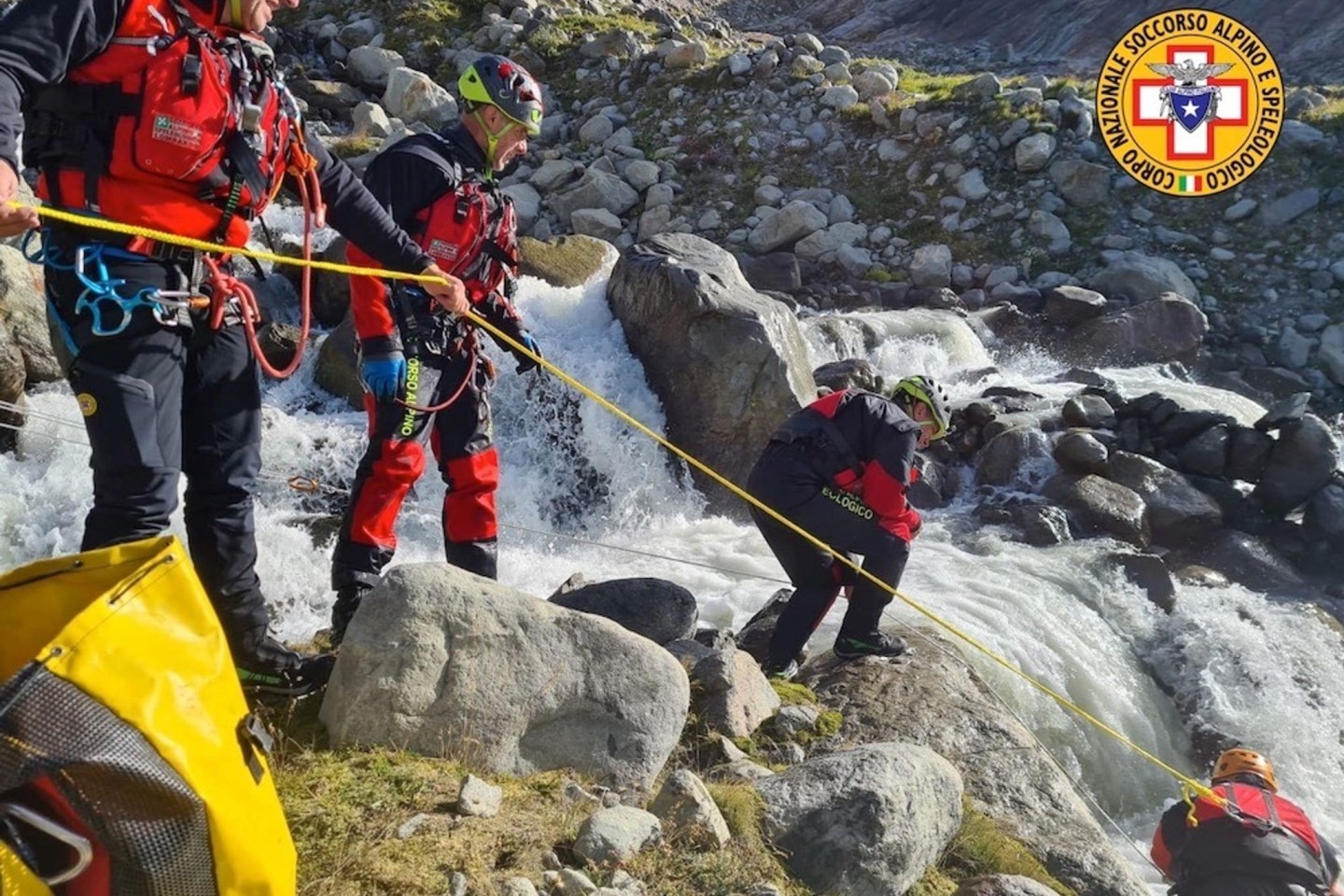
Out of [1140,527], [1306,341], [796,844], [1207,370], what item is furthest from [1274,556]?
[796,844]

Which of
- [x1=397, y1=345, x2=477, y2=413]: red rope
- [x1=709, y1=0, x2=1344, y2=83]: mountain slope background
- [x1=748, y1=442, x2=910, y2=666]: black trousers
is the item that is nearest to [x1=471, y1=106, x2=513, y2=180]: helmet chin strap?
[x1=397, y1=345, x2=477, y2=413]: red rope

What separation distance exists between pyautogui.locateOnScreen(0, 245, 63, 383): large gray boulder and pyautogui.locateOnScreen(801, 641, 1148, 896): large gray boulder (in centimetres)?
651

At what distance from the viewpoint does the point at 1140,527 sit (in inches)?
439

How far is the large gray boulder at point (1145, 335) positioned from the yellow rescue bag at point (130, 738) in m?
15.6

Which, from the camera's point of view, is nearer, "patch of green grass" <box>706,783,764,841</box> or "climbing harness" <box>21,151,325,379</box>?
"climbing harness" <box>21,151,325,379</box>

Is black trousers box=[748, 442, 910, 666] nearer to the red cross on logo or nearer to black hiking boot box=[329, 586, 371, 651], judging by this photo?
black hiking boot box=[329, 586, 371, 651]

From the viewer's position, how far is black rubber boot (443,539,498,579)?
15.6ft

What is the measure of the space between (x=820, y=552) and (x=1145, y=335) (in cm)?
1185

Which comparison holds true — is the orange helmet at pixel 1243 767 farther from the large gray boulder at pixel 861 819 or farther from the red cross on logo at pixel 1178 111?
the red cross on logo at pixel 1178 111

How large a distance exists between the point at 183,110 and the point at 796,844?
3000mm

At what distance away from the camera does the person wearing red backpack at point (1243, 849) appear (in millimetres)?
4902

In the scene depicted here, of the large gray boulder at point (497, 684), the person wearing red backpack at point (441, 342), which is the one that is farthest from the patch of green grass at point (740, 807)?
the person wearing red backpack at point (441, 342)

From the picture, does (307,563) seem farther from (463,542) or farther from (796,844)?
(796,844)

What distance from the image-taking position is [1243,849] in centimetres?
498
